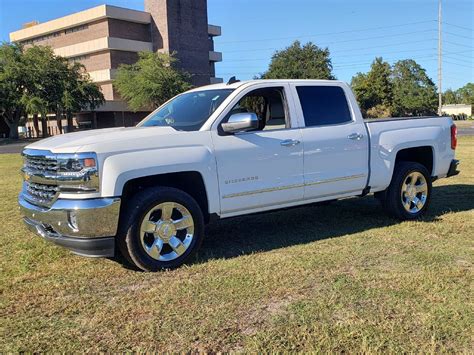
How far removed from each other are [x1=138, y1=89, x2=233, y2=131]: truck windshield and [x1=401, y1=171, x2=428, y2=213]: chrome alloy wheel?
302cm

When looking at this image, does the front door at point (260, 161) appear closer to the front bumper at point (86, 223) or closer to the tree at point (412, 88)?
the front bumper at point (86, 223)

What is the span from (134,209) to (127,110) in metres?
67.1

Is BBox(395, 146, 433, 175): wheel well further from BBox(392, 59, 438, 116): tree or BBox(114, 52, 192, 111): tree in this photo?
BBox(392, 59, 438, 116): tree

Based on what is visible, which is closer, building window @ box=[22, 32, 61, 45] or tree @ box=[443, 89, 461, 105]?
building window @ box=[22, 32, 61, 45]

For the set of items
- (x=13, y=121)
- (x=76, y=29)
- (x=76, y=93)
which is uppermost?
(x=76, y=29)

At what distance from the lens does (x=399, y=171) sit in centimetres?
690

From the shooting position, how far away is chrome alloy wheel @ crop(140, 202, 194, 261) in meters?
4.89

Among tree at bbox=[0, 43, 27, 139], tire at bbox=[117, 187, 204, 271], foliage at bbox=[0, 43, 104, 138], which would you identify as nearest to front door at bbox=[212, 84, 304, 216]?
tire at bbox=[117, 187, 204, 271]

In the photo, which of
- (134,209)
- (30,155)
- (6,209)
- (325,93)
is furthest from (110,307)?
(6,209)

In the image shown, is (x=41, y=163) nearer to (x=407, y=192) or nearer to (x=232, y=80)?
(x=232, y=80)

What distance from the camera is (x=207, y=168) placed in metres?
5.13

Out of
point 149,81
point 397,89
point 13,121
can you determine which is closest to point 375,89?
→ point 397,89

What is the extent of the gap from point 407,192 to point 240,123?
3.10 m

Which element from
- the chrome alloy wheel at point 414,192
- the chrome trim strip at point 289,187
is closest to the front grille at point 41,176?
the chrome trim strip at point 289,187
